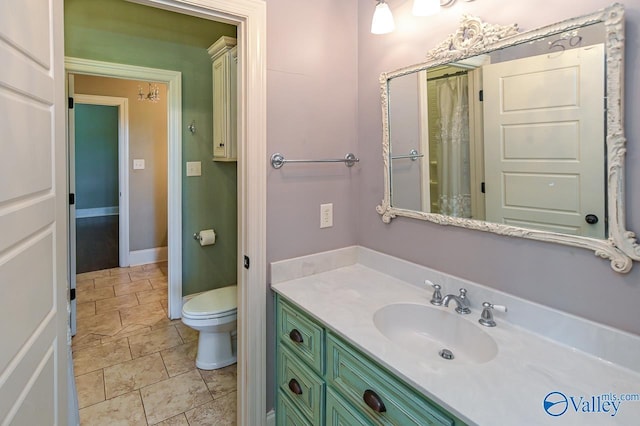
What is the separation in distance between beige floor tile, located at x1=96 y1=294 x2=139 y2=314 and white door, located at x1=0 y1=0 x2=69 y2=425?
2493mm

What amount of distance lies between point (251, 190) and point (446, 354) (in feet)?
3.30

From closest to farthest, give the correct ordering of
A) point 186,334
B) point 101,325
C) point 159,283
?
point 186,334 → point 101,325 → point 159,283

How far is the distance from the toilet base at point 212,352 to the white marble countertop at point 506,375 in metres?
1.30

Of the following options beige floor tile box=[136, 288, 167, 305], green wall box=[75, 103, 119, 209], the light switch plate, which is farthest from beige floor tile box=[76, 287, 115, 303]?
green wall box=[75, 103, 119, 209]

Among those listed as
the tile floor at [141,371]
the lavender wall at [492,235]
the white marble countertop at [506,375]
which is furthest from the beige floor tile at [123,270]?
the white marble countertop at [506,375]

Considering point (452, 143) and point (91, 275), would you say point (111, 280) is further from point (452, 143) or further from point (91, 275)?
point (452, 143)

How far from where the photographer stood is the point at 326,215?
1.84 metres

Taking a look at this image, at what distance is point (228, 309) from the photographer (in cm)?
234

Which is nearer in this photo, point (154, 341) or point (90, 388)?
point (90, 388)

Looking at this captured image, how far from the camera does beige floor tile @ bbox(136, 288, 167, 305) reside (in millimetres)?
3509

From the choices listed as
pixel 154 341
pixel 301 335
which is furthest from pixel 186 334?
pixel 301 335

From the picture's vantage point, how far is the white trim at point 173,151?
2.73m

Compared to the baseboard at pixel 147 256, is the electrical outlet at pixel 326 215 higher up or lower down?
higher up

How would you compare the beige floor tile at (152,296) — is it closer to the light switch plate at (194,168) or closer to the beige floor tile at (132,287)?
the beige floor tile at (132,287)
